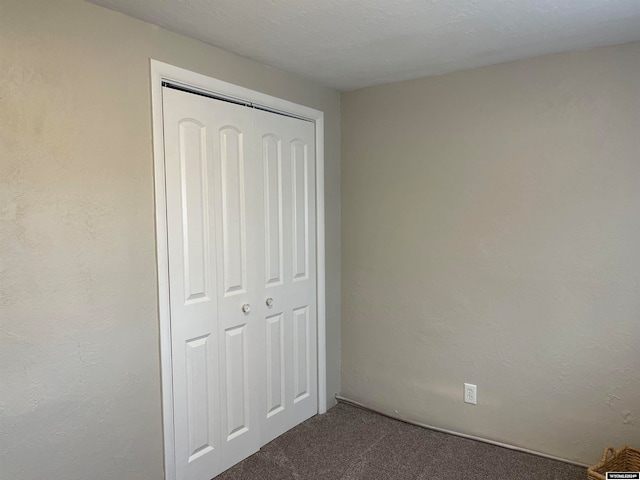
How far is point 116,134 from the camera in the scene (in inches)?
72.2

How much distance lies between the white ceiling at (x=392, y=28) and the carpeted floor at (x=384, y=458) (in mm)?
2214

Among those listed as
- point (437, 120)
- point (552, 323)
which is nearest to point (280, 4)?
point (437, 120)

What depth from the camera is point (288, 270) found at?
9.03 ft

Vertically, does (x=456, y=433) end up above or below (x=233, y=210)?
below

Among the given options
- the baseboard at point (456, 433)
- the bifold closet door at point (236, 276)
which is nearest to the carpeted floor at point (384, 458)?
the baseboard at point (456, 433)

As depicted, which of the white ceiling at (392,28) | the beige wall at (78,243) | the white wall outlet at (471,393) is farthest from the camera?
the white wall outlet at (471,393)

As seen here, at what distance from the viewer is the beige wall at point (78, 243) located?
5.12ft

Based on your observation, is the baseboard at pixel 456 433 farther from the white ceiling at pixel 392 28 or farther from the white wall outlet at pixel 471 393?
the white ceiling at pixel 392 28

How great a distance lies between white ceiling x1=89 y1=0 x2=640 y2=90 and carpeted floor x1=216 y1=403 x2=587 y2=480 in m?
2.21

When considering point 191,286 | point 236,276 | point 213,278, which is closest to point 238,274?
point 236,276

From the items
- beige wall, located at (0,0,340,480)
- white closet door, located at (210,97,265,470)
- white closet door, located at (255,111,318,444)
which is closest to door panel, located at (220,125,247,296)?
white closet door, located at (210,97,265,470)

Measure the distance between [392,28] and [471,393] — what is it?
6.93ft

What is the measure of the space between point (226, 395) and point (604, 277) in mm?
2089

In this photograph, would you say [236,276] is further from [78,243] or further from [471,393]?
[471,393]
